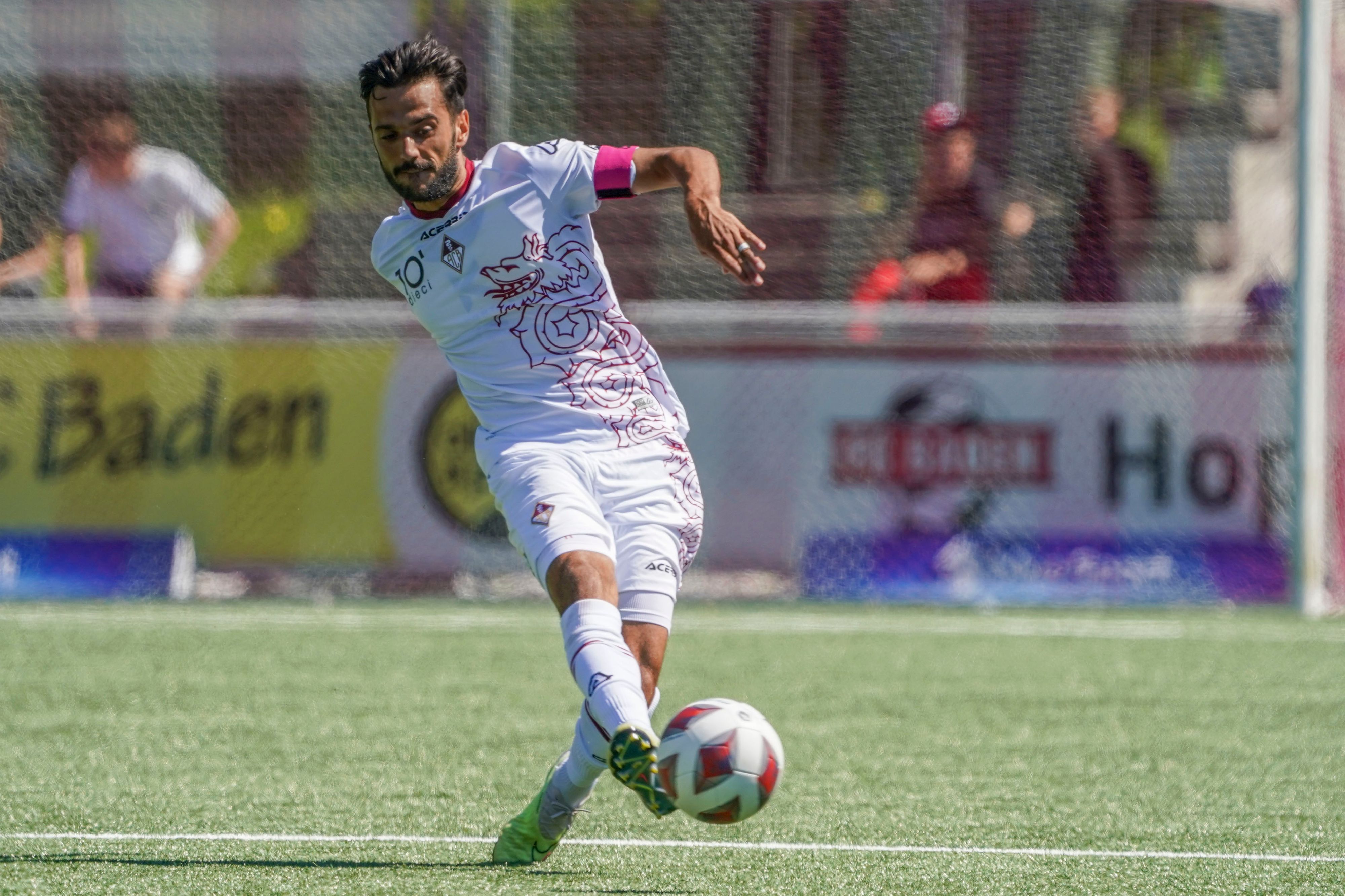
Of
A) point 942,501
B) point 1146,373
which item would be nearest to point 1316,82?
point 1146,373

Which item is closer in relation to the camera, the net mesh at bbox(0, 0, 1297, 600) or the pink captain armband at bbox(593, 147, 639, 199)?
the pink captain armband at bbox(593, 147, 639, 199)

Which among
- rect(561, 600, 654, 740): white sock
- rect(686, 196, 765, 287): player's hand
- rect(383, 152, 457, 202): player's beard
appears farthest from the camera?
rect(383, 152, 457, 202): player's beard

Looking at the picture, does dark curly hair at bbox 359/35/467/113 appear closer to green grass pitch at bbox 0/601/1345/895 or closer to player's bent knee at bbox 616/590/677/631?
player's bent knee at bbox 616/590/677/631

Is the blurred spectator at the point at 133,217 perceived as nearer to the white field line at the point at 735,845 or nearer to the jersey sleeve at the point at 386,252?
the jersey sleeve at the point at 386,252

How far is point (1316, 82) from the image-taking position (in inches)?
370

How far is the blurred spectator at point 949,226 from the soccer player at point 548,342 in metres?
6.21

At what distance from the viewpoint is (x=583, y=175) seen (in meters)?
4.29

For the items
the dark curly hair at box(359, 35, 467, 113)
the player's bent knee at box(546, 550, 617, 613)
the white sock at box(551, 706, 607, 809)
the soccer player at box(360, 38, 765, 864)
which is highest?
the dark curly hair at box(359, 35, 467, 113)

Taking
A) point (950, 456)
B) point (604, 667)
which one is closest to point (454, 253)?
point (604, 667)

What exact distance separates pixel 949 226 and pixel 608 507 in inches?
266

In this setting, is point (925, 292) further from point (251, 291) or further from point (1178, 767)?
point (1178, 767)

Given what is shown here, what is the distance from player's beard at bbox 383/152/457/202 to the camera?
415 centimetres

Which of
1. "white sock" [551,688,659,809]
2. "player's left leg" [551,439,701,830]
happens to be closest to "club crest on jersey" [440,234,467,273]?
"player's left leg" [551,439,701,830]

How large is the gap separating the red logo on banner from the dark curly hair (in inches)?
218
